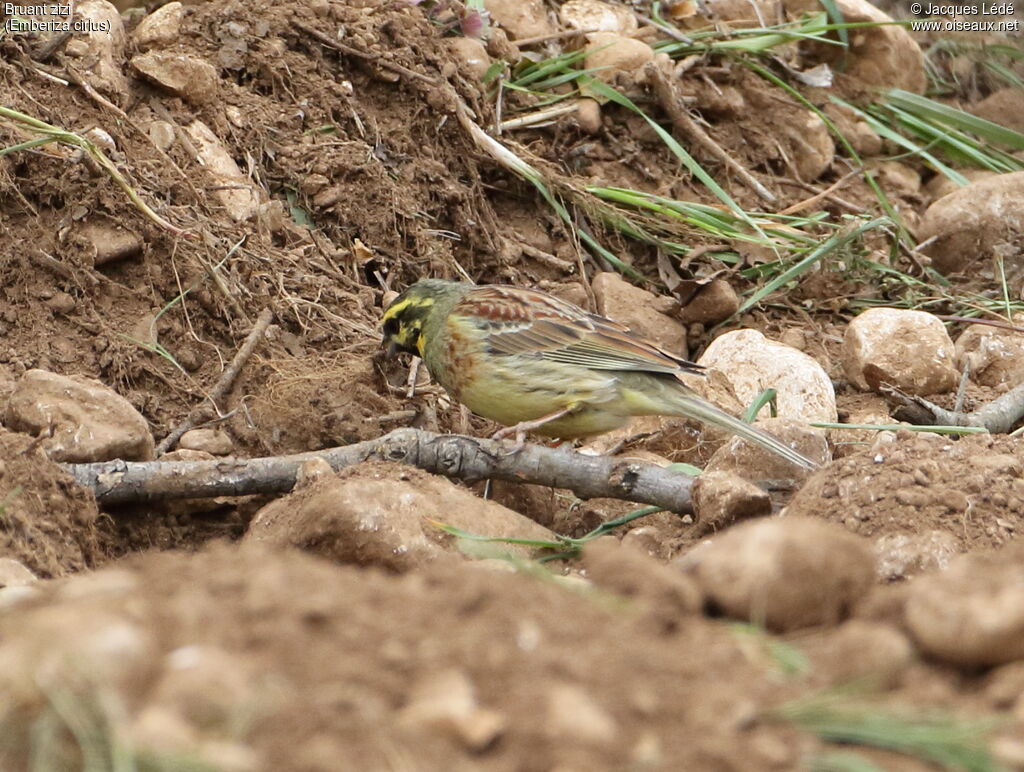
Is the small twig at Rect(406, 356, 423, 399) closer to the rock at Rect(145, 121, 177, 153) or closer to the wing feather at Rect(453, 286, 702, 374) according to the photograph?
the wing feather at Rect(453, 286, 702, 374)

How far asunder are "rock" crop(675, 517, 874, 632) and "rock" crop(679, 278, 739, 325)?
195 inches

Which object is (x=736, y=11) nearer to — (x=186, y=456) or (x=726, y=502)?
(x=186, y=456)

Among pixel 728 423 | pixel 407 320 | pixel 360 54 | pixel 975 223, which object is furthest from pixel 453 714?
pixel 975 223

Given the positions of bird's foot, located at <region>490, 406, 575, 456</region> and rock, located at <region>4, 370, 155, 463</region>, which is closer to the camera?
rock, located at <region>4, 370, 155, 463</region>

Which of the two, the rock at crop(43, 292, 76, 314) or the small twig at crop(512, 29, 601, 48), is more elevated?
the small twig at crop(512, 29, 601, 48)

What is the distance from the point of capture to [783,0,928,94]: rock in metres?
9.65

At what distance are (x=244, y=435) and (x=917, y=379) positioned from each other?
3.28m

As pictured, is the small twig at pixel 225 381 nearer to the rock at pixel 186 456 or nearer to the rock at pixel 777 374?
the rock at pixel 186 456

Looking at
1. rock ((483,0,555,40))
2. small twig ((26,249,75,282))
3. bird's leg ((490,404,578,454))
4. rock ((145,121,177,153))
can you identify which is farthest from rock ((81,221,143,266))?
rock ((483,0,555,40))

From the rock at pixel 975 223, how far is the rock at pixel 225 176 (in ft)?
13.6

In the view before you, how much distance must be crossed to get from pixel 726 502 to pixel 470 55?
4371 mm

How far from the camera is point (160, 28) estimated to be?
7309mm

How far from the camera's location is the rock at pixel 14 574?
3592mm

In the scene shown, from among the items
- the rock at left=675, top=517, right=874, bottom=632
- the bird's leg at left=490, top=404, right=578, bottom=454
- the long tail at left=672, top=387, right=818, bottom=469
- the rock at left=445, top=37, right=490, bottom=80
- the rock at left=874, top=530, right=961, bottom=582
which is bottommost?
the bird's leg at left=490, top=404, right=578, bottom=454
